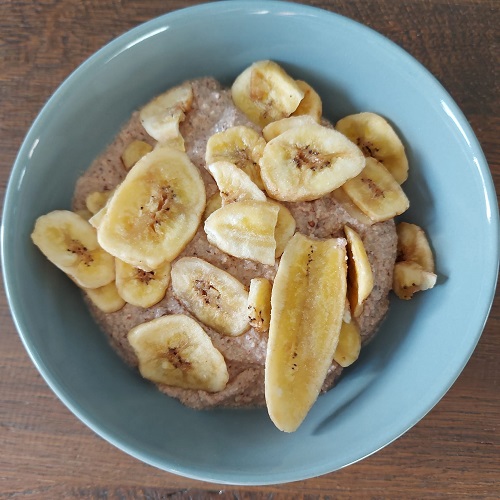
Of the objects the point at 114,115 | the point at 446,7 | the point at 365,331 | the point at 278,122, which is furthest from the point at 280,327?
the point at 446,7

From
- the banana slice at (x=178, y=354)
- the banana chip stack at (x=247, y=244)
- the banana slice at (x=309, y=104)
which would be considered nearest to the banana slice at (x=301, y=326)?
the banana chip stack at (x=247, y=244)

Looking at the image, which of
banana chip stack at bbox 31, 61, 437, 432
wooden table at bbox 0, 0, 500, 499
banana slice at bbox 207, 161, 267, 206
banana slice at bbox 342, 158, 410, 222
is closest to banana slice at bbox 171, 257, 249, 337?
banana chip stack at bbox 31, 61, 437, 432

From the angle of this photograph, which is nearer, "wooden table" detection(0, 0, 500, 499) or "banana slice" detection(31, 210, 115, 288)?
"banana slice" detection(31, 210, 115, 288)

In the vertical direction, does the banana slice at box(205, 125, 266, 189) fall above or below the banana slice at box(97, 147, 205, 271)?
above

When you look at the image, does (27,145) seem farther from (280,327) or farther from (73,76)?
(280,327)

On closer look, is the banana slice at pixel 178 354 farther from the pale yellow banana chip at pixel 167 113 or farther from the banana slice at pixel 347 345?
the pale yellow banana chip at pixel 167 113

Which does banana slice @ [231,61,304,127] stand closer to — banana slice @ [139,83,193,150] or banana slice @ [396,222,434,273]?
banana slice @ [139,83,193,150]

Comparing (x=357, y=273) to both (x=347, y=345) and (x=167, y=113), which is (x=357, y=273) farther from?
(x=167, y=113)

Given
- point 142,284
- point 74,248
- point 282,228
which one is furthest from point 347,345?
point 74,248
